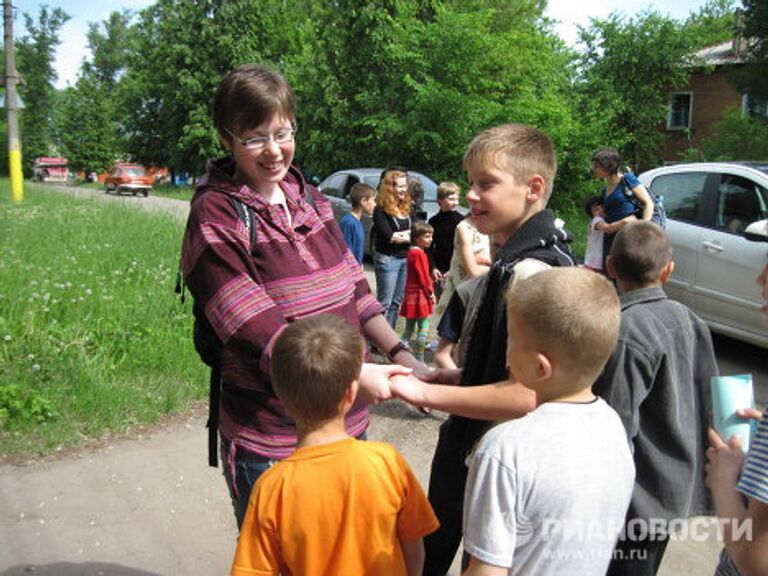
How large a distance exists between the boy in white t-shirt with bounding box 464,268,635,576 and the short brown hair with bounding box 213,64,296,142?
935 millimetres

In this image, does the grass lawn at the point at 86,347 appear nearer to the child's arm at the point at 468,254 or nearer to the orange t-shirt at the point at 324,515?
the child's arm at the point at 468,254

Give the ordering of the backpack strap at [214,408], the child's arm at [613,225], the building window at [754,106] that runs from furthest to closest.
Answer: the building window at [754,106]
the child's arm at [613,225]
the backpack strap at [214,408]

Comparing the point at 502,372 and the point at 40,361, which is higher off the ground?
the point at 502,372

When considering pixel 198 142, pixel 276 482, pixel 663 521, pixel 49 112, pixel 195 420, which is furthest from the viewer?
pixel 49 112

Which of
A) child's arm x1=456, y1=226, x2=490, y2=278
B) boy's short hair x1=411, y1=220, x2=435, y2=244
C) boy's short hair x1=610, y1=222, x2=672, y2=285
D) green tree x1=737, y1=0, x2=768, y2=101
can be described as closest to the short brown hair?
boy's short hair x1=610, y1=222, x2=672, y2=285

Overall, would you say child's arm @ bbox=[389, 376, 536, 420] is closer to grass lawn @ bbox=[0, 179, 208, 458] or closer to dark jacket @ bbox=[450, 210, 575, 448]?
dark jacket @ bbox=[450, 210, 575, 448]

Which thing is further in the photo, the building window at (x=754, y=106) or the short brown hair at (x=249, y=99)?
the building window at (x=754, y=106)

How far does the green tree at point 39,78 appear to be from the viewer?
2525 inches

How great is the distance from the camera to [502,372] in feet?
6.56

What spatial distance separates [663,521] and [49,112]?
3028 inches

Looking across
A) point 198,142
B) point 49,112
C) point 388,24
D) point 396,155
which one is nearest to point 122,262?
point 396,155

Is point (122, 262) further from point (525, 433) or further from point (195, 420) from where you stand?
point (525, 433)

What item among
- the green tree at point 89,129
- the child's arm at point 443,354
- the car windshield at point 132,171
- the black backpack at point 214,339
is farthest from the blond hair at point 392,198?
the green tree at point 89,129

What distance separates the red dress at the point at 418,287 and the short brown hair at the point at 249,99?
14.0 feet
